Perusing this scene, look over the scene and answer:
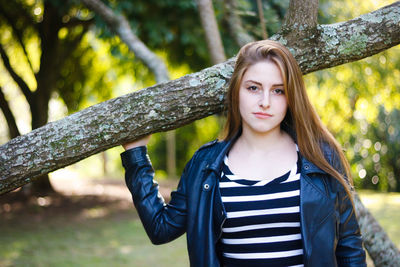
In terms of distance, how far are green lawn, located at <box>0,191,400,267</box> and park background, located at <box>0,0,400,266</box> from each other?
0.04ft

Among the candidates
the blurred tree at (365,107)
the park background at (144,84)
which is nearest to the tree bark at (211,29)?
the park background at (144,84)

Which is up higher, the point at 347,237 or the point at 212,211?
the point at 212,211

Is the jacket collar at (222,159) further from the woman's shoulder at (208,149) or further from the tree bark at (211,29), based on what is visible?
the tree bark at (211,29)

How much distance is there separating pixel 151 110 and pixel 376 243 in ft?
5.54

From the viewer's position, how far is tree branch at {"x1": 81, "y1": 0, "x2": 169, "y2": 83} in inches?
124

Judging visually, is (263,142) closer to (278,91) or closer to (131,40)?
(278,91)

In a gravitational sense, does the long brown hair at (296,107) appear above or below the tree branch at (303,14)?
below

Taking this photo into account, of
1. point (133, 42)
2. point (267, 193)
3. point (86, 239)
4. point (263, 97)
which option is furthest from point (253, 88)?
point (86, 239)

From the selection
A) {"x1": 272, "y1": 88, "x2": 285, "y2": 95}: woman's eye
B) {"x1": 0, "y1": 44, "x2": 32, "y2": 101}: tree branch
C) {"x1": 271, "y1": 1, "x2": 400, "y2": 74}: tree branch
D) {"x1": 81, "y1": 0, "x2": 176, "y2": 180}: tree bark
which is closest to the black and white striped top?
{"x1": 272, "y1": 88, "x2": 285, "y2": 95}: woman's eye

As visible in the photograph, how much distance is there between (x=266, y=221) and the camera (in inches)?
65.2

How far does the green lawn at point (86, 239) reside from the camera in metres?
4.53

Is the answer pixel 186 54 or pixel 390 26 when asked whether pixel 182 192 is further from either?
pixel 186 54

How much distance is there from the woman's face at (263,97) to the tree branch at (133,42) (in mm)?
1502

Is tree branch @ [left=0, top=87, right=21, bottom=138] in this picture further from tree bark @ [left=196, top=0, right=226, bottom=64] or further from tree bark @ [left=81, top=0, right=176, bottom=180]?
tree bark @ [left=196, top=0, right=226, bottom=64]
